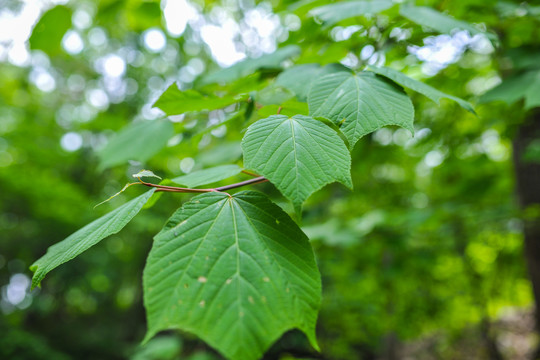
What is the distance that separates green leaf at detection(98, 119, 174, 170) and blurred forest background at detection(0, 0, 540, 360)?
0.04 ft

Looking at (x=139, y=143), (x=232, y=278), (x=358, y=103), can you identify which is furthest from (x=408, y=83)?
(x=139, y=143)

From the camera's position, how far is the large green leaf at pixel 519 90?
118cm

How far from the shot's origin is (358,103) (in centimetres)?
71

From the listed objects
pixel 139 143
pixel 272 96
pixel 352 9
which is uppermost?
pixel 352 9

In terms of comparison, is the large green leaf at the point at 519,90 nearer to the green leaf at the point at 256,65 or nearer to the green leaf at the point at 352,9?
the green leaf at the point at 352,9

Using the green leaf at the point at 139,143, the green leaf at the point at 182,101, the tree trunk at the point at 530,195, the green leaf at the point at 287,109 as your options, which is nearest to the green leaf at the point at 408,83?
the green leaf at the point at 287,109

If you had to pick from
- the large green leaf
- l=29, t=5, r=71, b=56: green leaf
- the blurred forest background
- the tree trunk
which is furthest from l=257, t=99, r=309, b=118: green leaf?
the tree trunk

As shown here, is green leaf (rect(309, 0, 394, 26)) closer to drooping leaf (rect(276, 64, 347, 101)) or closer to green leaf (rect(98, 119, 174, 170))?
drooping leaf (rect(276, 64, 347, 101))

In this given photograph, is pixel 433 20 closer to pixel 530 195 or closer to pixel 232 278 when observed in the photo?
pixel 232 278

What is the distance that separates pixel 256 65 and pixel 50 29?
1.07 meters

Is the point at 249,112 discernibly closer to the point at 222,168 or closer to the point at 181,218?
the point at 222,168

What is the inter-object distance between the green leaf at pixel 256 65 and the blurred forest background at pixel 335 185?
2 cm

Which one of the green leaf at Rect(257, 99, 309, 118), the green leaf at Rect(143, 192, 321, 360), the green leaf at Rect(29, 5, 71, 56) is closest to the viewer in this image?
the green leaf at Rect(143, 192, 321, 360)

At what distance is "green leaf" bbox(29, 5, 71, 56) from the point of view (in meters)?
1.54
